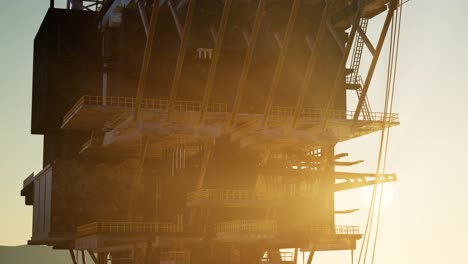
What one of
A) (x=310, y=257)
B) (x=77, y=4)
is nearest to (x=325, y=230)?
(x=310, y=257)

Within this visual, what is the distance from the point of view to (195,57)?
77875 mm

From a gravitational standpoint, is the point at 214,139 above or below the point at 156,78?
below

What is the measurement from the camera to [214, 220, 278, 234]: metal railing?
64.9 metres

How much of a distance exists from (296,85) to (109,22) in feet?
63.2

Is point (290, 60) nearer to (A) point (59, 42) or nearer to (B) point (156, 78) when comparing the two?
(B) point (156, 78)

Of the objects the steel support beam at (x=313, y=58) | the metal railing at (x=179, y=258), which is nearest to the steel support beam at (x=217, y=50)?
the steel support beam at (x=313, y=58)

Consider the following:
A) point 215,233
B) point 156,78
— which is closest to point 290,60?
point 156,78

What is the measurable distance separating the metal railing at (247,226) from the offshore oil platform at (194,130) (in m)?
0.22

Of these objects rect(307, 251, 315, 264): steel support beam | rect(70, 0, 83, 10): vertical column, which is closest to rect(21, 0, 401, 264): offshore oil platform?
rect(307, 251, 315, 264): steel support beam

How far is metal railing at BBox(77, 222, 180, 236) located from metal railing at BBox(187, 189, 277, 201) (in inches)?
188

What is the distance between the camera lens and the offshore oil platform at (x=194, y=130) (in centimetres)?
7069

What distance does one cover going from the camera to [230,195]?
7106 centimetres

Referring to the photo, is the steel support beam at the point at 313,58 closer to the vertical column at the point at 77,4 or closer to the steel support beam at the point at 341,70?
the steel support beam at the point at 341,70

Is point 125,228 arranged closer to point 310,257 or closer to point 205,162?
point 205,162
